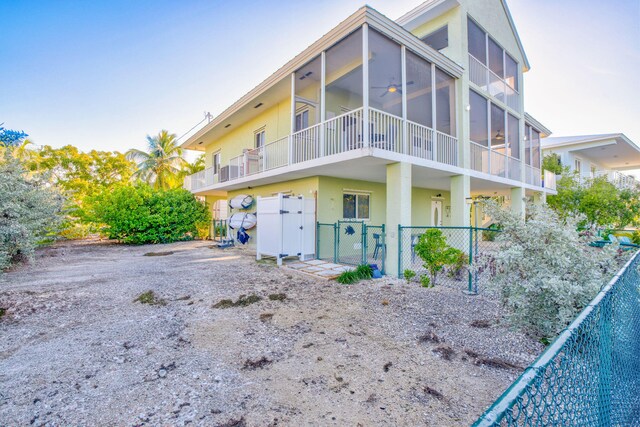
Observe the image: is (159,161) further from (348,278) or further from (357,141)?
(348,278)

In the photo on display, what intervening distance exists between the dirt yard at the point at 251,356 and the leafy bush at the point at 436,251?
58 cm

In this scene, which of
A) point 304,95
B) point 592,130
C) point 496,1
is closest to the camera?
point 304,95

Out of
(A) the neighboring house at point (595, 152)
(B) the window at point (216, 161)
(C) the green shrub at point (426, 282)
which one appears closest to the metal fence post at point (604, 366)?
(C) the green shrub at point (426, 282)

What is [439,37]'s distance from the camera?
1099cm

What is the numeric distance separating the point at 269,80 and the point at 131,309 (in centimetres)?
818

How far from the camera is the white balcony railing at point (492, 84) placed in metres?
10.3

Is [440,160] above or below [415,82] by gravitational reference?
below

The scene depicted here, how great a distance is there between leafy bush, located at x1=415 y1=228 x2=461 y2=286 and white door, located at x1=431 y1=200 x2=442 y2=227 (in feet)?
29.1

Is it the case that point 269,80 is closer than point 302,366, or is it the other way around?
point 302,366

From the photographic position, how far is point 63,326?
399 cm

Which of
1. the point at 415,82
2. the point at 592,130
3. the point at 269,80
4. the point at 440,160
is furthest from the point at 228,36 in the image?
the point at 592,130

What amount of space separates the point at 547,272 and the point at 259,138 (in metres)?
12.3

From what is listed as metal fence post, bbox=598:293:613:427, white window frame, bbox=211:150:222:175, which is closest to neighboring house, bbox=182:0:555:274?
white window frame, bbox=211:150:222:175

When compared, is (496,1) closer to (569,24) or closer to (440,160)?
(569,24)
